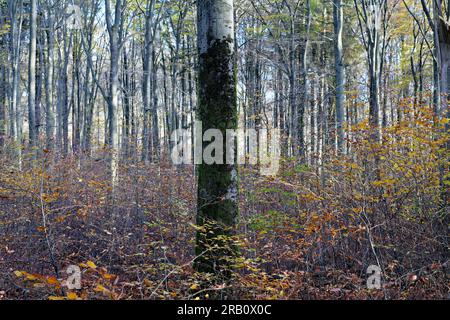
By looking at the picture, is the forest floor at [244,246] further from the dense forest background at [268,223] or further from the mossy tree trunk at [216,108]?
the mossy tree trunk at [216,108]

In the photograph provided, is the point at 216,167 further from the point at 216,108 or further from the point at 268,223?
the point at 268,223

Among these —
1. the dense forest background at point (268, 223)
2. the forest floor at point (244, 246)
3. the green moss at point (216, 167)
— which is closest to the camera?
the forest floor at point (244, 246)

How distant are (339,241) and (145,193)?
444 centimetres

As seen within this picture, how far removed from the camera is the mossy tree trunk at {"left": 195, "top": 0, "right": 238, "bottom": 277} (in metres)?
4.07

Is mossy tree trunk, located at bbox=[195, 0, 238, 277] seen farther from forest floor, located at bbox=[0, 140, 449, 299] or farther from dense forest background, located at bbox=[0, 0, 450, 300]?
forest floor, located at bbox=[0, 140, 449, 299]

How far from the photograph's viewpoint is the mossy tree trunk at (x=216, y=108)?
4066mm

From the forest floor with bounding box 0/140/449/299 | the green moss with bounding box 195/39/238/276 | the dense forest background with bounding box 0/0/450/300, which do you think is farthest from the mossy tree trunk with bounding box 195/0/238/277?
the forest floor with bounding box 0/140/449/299

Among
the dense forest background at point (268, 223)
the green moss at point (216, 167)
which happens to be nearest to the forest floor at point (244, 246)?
the dense forest background at point (268, 223)

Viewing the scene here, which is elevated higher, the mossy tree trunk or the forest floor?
the mossy tree trunk

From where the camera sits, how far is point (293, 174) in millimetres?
7625

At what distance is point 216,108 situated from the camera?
409 cm

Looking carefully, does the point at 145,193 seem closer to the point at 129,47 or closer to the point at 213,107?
the point at 213,107

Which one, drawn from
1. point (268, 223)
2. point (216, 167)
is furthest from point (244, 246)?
point (268, 223)
